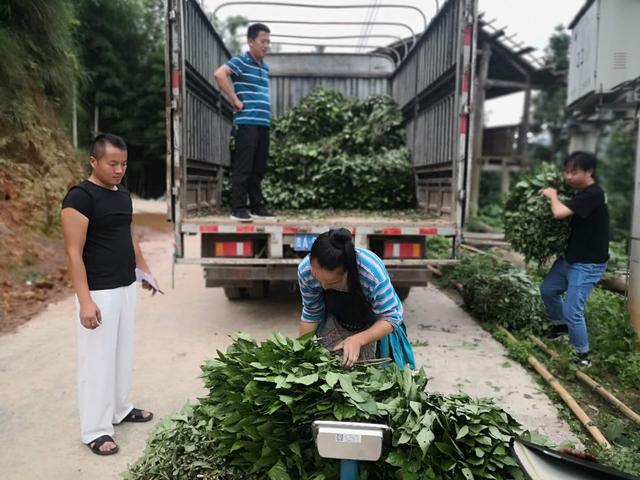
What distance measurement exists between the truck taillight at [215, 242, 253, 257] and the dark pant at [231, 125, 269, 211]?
1.29ft

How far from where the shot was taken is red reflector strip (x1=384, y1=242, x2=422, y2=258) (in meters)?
5.21

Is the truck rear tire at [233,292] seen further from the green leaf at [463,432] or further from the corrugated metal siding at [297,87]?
the green leaf at [463,432]

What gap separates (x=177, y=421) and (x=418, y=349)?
281 centimetres

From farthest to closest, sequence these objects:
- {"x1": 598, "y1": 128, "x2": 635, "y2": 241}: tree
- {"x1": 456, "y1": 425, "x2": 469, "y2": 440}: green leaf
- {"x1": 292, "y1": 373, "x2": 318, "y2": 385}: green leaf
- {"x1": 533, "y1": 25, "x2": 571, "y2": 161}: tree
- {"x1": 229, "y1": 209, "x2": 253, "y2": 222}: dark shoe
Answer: {"x1": 533, "y1": 25, "x2": 571, "y2": 161}: tree
{"x1": 598, "y1": 128, "x2": 635, "y2": 241}: tree
{"x1": 229, "y1": 209, "x2": 253, "y2": 222}: dark shoe
{"x1": 292, "y1": 373, "x2": 318, "y2": 385}: green leaf
{"x1": 456, "y1": 425, "x2": 469, "y2": 440}: green leaf

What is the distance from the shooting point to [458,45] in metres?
5.15

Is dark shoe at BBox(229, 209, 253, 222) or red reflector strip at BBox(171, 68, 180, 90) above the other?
red reflector strip at BBox(171, 68, 180, 90)

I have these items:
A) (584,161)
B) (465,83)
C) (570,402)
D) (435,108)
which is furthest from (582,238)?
(435,108)

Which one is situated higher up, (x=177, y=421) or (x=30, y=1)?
(x=30, y=1)

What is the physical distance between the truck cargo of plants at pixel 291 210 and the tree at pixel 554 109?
2028cm

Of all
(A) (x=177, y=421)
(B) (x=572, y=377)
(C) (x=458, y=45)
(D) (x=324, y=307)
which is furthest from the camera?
(C) (x=458, y=45)

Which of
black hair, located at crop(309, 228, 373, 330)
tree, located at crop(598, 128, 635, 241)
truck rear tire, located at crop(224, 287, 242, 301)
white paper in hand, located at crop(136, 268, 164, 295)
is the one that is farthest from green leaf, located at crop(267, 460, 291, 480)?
tree, located at crop(598, 128, 635, 241)

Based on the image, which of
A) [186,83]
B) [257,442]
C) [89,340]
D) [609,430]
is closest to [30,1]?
[186,83]

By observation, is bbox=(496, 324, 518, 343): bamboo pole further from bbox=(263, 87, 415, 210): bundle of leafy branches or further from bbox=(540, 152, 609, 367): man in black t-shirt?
bbox=(263, 87, 415, 210): bundle of leafy branches

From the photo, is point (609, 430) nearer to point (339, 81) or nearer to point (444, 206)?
point (444, 206)
